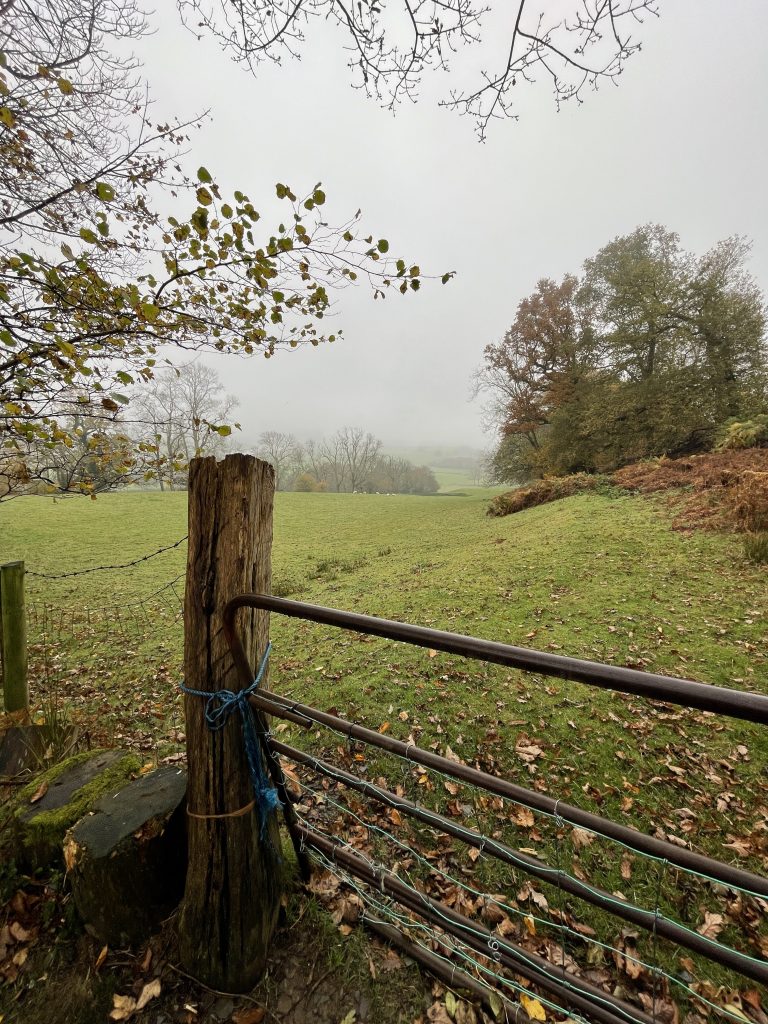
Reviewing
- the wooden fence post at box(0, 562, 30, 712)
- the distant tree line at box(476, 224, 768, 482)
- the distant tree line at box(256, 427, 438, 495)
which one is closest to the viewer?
the wooden fence post at box(0, 562, 30, 712)

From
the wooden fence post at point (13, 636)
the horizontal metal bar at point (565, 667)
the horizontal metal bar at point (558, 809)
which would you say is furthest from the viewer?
the wooden fence post at point (13, 636)

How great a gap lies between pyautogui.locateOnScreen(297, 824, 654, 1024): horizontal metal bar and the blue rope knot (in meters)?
0.50

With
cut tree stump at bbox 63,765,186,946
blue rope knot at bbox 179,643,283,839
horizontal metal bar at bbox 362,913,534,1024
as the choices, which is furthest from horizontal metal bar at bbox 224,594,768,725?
horizontal metal bar at bbox 362,913,534,1024

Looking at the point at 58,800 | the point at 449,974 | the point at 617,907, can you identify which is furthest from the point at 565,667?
the point at 58,800

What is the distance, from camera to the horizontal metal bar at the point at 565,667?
0.91 m

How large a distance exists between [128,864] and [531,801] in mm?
1820

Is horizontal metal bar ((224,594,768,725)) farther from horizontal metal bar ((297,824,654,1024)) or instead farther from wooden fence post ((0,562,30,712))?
wooden fence post ((0,562,30,712))

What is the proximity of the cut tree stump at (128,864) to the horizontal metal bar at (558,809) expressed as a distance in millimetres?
859

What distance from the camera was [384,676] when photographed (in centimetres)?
470

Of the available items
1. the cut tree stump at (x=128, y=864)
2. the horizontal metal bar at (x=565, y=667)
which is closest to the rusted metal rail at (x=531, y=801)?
the horizontal metal bar at (x=565, y=667)

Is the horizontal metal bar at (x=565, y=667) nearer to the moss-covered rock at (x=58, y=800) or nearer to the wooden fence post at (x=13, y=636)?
the moss-covered rock at (x=58, y=800)

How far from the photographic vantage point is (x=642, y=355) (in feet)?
55.6

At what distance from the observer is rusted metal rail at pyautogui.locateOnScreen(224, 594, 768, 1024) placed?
100 centimetres

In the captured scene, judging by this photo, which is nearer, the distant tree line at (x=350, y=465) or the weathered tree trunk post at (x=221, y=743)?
the weathered tree trunk post at (x=221, y=743)
